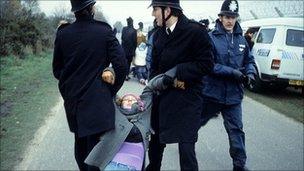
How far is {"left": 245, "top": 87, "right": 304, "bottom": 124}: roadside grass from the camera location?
10.1 m

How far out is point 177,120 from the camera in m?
4.48

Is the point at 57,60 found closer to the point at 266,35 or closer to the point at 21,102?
the point at 21,102

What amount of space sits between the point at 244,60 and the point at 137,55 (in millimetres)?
8653

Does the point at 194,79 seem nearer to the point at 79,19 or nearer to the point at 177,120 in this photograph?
the point at 177,120

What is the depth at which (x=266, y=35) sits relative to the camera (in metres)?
13.3

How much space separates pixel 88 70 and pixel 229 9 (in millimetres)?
2204

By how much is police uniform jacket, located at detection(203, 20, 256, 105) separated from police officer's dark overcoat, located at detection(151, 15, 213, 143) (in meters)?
0.88

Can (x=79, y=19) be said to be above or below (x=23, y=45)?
above

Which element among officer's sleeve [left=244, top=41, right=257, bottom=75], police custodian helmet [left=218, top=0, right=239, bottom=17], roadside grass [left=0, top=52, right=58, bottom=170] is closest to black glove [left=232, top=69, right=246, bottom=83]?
officer's sleeve [left=244, top=41, right=257, bottom=75]

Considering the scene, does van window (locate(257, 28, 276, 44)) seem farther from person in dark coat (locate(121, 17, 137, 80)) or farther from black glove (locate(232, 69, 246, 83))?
black glove (locate(232, 69, 246, 83))

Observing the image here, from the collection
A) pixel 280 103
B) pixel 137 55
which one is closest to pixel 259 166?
pixel 280 103

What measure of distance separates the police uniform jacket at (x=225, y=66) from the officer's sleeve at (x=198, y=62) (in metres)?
0.97

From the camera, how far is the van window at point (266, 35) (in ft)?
42.3

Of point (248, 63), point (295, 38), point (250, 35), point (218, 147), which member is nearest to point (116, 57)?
point (248, 63)
